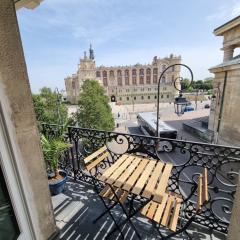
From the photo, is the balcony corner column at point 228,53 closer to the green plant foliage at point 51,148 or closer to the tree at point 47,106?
the tree at point 47,106

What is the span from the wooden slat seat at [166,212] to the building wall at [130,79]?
178ft

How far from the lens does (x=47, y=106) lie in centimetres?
1371

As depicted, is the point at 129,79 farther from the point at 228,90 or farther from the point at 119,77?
the point at 228,90

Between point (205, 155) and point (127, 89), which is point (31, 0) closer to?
point (205, 155)

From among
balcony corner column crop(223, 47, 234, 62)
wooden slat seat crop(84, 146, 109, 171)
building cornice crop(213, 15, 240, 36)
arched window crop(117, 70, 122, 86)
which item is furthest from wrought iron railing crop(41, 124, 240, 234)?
arched window crop(117, 70, 122, 86)

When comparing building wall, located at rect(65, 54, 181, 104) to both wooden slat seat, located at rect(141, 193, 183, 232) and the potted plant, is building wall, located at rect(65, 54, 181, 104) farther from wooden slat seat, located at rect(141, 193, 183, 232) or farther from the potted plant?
wooden slat seat, located at rect(141, 193, 183, 232)

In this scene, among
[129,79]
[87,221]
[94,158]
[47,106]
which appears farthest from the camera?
[129,79]

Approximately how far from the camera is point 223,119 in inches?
483

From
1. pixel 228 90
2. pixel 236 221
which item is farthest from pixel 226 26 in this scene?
pixel 236 221

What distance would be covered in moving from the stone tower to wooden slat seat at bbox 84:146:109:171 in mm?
11317

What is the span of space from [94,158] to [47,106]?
12.6 m

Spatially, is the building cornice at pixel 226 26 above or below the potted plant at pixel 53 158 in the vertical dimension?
above

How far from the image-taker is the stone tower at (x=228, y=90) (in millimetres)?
10938

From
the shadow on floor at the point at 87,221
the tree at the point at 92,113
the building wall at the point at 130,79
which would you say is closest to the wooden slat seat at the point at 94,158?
the shadow on floor at the point at 87,221
